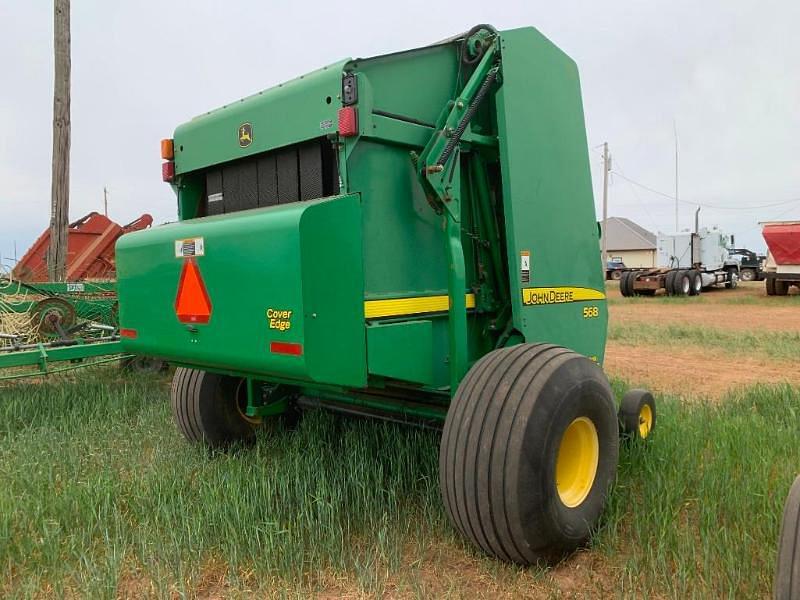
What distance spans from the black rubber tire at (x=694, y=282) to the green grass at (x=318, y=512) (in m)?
20.9

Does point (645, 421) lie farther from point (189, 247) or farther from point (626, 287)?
point (626, 287)

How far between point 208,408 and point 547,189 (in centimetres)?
251

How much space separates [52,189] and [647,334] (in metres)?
9.76

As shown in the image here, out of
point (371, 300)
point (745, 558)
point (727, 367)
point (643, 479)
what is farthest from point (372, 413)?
point (727, 367)

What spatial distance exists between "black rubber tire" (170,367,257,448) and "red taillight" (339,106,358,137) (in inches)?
83.1

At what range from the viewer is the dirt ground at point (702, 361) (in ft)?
23.6

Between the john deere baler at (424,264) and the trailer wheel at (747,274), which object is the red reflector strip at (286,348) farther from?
the trailer wheel at (747,274)

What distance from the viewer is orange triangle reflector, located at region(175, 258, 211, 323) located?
3.06 meters

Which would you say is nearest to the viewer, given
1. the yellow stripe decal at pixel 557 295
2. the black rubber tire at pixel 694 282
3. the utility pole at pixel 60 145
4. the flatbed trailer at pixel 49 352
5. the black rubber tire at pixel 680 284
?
the yellow stripe decal at pixel 557 295

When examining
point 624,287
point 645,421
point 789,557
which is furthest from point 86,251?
point 624,287

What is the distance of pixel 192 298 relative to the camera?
3131 mm

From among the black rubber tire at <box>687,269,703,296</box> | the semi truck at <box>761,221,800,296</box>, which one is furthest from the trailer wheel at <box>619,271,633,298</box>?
the semi truck at <box>761,221,800,296</box>

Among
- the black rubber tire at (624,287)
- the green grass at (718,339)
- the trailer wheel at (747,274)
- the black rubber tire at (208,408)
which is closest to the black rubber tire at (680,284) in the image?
the black rubber tire at (624,287)

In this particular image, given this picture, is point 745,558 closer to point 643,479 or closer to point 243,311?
point 643,479
